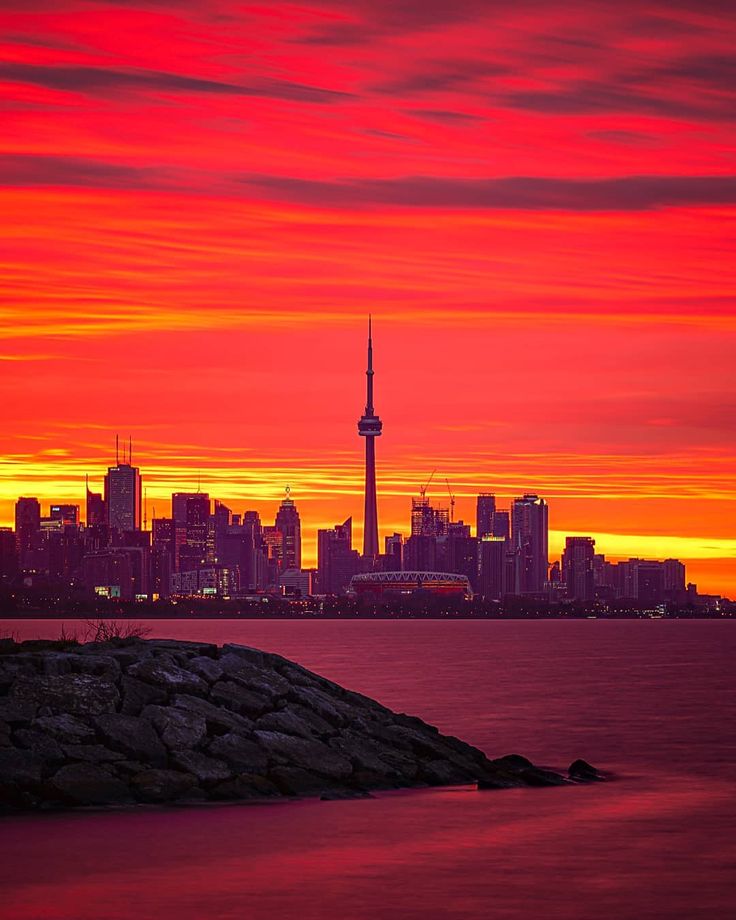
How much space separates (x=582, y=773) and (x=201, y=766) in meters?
11.9

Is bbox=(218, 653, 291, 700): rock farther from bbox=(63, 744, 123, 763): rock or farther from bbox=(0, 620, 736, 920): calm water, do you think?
bbox=(63, 744, 123, 763): rock

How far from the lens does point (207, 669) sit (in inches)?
1618

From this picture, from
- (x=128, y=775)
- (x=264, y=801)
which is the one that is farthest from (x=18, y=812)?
(x=264, y=801)

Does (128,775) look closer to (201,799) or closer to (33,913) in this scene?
(201,799)

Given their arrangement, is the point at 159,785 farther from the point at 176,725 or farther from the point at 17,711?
the point at 17,711

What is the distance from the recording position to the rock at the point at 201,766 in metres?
36.7

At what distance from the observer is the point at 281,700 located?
134ft

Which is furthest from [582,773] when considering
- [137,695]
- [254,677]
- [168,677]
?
[137,695]

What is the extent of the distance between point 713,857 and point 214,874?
978 cm

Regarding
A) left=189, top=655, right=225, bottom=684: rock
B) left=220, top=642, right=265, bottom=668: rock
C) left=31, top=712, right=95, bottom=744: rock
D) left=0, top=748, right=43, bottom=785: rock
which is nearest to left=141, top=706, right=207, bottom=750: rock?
left=31, top=712, right=95, bottom=744: rock

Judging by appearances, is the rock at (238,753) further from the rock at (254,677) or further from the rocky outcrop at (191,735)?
the rock at (254,677)

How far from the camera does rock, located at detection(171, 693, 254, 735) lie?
1499 inches

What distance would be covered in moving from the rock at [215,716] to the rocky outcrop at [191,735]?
0.12 ft

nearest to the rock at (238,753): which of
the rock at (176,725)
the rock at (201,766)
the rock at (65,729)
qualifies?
the rock at (201,766)
